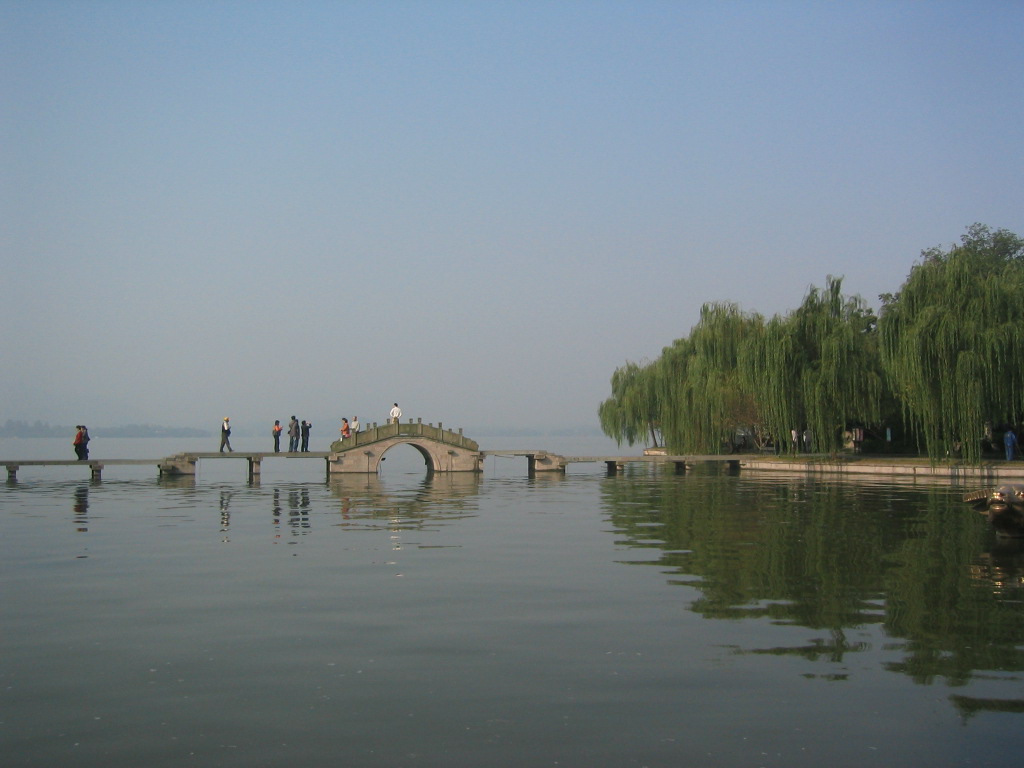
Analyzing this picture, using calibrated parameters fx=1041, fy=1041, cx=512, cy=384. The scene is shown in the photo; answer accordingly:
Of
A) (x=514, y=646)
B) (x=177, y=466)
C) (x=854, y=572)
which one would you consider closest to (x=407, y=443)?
(x=177, y=466)

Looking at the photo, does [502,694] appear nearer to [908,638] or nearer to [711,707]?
[711,707]

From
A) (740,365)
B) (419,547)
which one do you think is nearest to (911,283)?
(740,365)

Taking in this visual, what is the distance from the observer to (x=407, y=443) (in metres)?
44.0

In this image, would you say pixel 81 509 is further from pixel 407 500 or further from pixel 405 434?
pixel 405 434

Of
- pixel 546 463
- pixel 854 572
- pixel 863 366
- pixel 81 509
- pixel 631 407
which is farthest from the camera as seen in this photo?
pixel 631 407

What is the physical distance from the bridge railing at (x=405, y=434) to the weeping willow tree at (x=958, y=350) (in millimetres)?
17863

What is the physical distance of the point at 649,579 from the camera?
13703 millimetres

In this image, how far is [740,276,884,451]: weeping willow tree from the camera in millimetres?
39312

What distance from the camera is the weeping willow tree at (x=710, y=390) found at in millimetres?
47500

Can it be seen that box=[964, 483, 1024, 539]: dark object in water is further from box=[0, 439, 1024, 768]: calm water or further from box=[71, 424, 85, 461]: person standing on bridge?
box=[71, 424, 85, 461]: person standing on bridge

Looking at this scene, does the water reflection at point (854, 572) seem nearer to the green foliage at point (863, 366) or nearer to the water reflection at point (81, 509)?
the green foliage at point (863, 366)

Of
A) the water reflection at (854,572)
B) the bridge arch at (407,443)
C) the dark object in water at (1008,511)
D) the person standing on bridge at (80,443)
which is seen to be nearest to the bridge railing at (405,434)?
the bridge arch at (407,443)

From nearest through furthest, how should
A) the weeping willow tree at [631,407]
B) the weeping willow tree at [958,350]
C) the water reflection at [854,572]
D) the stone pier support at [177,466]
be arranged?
the water reflection at [854,572] → the weeping willow tree at [958,350] → the stone pier support at [177,466] → the weeping willow tree at [631,407]

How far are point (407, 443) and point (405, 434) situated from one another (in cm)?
67
